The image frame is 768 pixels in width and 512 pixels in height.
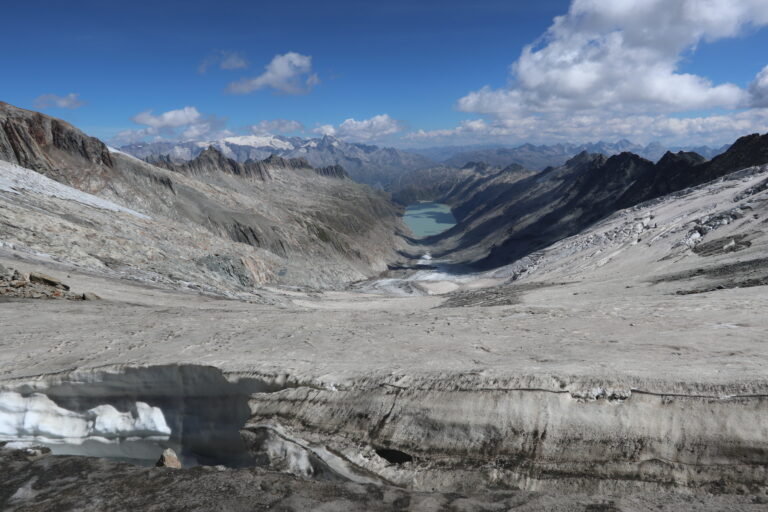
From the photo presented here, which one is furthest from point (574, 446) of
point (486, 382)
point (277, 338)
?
point (277, 338)

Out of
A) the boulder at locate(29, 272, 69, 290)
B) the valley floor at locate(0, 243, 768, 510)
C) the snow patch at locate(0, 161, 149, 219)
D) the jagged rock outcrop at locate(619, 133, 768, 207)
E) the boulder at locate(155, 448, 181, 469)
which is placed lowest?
the boulder at locate(155, 448, 181, 469)

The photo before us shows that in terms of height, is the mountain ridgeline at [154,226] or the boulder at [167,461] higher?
the mountain ridgeline at [154,226]

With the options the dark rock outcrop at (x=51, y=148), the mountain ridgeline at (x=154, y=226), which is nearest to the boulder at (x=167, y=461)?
the mountain ridgeline at (x=154, y=226)

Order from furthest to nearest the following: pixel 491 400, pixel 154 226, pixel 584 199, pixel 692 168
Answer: pixel 584 199
pixel 692 168
pixel 154 226
pixel 491 400

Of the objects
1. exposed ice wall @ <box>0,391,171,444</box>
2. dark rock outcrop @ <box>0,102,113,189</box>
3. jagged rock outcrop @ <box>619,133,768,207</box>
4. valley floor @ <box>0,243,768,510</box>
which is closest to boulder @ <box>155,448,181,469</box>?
valley floor @ <box>0,243,768,510</box>

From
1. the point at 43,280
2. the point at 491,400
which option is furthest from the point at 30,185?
the point at 491,400

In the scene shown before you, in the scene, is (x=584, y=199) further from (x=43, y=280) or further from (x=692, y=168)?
(x=43, y=280)

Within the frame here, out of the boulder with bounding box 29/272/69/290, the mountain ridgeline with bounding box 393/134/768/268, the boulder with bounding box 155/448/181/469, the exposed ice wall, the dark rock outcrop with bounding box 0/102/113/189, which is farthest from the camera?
the mountain ridgeline with bounding box 393/134/768/268

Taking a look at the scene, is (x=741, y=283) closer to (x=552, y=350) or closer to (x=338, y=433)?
(x=552, y=350)

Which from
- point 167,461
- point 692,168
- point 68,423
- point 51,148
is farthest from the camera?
point 692,168

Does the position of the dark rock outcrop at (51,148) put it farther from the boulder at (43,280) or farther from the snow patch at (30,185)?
the boulder at (43,280)

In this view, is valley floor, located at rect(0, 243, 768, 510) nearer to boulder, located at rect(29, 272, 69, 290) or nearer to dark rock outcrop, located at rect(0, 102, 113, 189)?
boulder, located at rect(29, 272, 69, 290)

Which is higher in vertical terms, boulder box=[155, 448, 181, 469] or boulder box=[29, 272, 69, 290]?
boulder box=[29, 272, 69, 290]
